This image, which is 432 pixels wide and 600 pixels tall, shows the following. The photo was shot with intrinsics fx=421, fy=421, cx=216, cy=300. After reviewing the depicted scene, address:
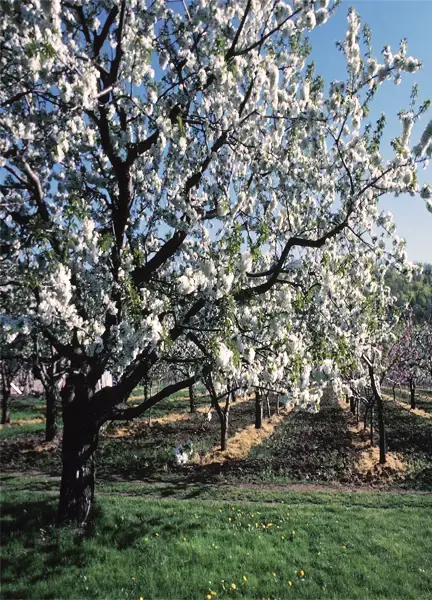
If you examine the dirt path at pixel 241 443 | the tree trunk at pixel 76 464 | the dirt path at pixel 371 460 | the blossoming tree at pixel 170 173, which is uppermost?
the blossoming tree at pixel 170 173

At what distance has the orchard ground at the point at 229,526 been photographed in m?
7.38

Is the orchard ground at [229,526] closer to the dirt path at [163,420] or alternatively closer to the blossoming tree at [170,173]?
the blossoming tree at [170,173]

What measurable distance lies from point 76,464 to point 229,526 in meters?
3.91

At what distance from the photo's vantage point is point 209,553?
8344 mm

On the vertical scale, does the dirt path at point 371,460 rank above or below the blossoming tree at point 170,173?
below

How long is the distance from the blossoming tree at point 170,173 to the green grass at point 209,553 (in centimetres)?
116

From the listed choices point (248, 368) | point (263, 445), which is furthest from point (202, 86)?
point (263, 445)

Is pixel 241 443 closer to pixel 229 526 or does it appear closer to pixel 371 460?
pixel 371 460

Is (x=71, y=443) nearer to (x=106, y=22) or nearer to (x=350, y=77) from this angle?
(x=106, y=22)

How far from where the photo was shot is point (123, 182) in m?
8.46

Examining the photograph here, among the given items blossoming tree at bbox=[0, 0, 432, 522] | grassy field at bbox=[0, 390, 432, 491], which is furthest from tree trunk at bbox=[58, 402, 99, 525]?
grassy field at bbox=[0, 390, 432, 491]

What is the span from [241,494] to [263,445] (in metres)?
7.57

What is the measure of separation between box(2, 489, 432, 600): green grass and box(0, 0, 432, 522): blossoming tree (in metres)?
1.16

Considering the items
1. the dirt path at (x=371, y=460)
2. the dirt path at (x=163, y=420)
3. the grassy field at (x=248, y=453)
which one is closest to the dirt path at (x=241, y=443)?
the grassy field at (x=248, y=453)
